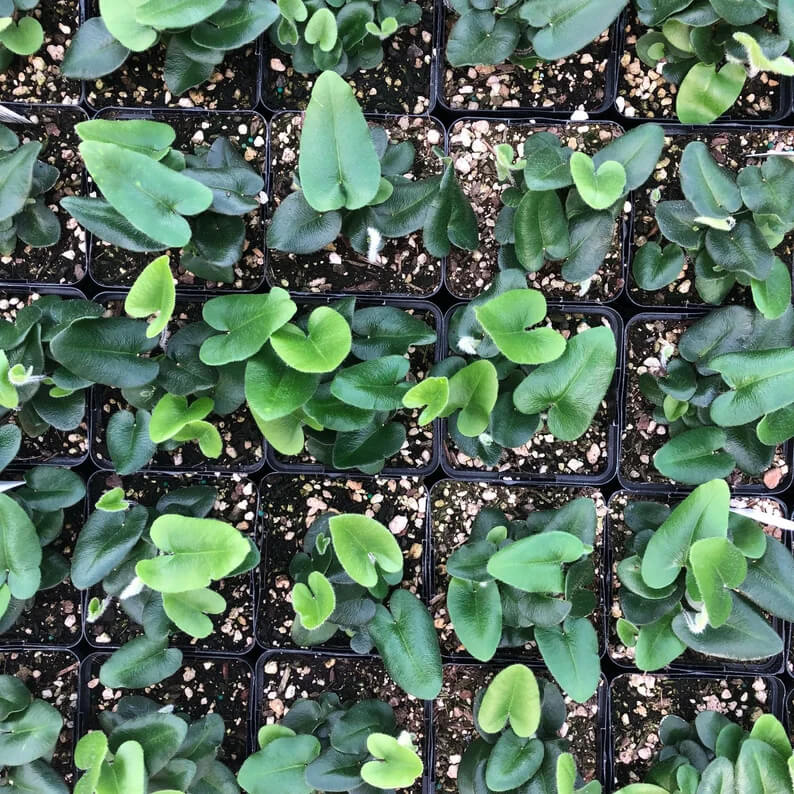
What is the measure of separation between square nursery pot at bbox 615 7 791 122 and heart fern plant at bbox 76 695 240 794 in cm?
151

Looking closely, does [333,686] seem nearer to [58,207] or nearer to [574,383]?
[574,383]

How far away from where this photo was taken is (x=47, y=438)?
145cm

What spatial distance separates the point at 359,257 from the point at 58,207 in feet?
2.09

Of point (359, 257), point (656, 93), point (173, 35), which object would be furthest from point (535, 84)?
point (173, 35)

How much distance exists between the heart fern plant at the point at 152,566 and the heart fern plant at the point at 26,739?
148 mm

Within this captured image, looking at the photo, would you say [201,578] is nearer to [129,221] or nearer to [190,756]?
[190,756]

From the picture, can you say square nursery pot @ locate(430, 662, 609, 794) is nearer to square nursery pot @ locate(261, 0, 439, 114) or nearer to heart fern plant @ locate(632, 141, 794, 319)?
heart fern plant @ locate(632, 141, 794, 319)

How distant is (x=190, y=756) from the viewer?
1.33 m

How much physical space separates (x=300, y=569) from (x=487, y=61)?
→ 1.06 meters

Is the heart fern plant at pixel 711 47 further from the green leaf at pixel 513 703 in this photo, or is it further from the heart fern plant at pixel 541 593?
the green leaf at pixel 513 703

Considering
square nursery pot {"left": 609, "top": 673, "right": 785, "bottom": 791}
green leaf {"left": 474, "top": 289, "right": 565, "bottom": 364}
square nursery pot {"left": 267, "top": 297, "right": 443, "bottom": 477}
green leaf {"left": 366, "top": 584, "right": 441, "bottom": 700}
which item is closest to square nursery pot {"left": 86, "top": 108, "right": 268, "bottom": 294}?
square nursery pot {"left": 267, "top": 297, "right": 443, "bottom": 477}

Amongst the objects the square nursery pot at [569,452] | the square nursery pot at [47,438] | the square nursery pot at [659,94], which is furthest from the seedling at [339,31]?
the square nursery pot at [47,438]

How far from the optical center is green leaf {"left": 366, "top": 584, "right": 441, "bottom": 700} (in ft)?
4.08

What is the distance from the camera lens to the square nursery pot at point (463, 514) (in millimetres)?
1448
